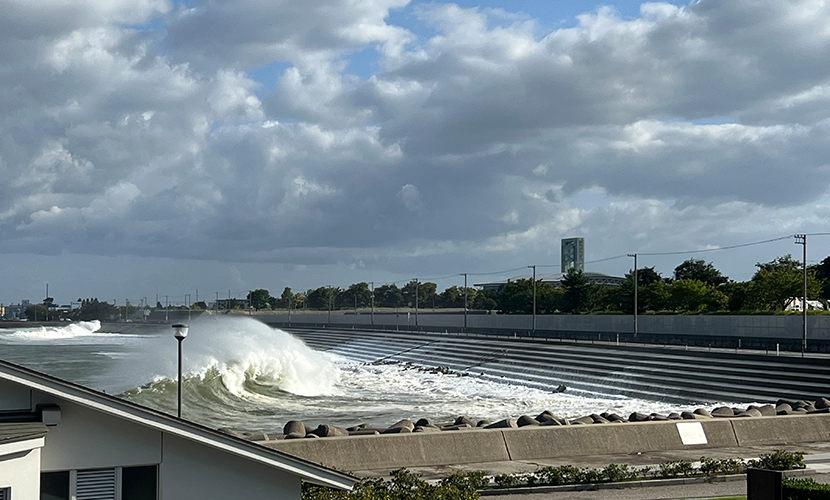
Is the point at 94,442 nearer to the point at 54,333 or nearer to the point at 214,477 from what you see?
the point at 214,477

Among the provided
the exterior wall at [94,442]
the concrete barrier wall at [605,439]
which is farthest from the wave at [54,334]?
the exterior wall at [94,442]

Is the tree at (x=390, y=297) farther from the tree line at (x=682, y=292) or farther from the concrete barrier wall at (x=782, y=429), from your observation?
the concrete barrier wall at (x=782, y=429)

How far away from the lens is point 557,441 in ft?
55.1

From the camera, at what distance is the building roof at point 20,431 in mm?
6754

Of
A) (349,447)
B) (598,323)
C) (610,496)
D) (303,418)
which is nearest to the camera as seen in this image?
(610,496)

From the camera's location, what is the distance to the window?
7328mm

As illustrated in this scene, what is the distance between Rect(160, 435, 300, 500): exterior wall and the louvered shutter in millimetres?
459

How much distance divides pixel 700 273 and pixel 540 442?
81.0 meters

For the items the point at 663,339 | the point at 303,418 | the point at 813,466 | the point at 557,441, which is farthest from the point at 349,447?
the point at 663,339

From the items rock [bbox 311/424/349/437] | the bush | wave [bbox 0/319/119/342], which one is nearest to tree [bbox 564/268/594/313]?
rock [bbox 311/424/349/437]

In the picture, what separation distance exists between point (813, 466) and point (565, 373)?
85.4ft

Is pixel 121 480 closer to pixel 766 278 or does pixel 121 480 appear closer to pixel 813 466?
pixel 813 466

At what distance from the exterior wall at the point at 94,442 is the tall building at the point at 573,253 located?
178899 mm

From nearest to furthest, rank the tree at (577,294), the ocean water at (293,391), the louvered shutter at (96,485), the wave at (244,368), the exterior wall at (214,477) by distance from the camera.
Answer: the louvered shutter at (96,485)
the exterior wall at (214,477)
the ocean water at (293,391)
the wave at (244,368)
the tree at (577,294)
